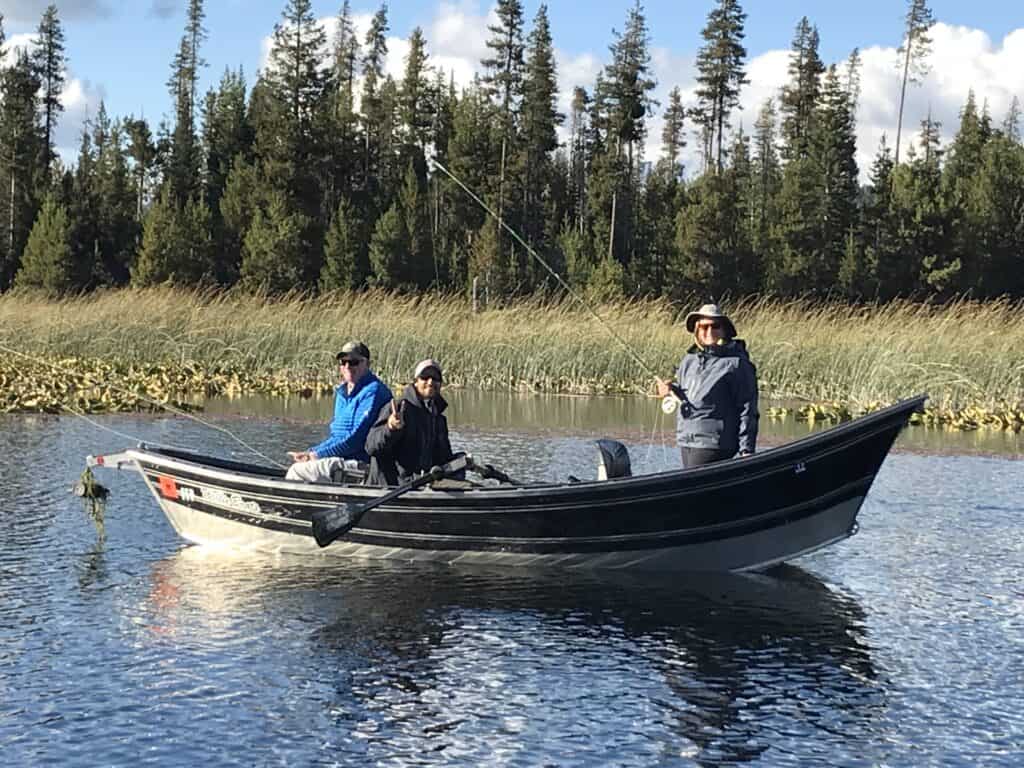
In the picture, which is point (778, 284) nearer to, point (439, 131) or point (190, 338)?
point (439, 131)

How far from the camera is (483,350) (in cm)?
2611

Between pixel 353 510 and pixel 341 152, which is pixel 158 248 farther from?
pixel 353 510

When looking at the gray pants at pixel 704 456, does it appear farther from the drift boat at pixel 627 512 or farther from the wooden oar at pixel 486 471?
the wooden oar at pixel 486 471

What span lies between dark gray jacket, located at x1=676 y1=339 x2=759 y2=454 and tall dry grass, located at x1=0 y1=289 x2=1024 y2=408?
12.5 m

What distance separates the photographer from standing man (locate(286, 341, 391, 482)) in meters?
11.3

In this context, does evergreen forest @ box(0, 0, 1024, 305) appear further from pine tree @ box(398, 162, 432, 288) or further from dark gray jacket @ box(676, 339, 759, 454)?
dark gray jacket @ box(676, 339, 759, 454)

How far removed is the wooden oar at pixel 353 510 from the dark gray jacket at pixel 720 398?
5.63ft

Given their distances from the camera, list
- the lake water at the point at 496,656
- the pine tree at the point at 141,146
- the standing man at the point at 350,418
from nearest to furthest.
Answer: the lake water at the point at 496,656 → the standing man at the point at 350,418 → the pine tree at the point at 141,146

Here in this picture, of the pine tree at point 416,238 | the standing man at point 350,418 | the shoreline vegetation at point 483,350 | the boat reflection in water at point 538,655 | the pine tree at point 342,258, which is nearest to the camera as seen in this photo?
the boat reflection in water at point 538,655

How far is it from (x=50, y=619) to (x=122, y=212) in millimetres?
49822

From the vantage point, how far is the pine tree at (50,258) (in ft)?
160

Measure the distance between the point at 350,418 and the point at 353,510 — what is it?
1106 mm

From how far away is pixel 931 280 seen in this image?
52969 millimetres

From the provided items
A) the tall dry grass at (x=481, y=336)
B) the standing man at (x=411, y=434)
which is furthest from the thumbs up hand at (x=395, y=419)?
the tall dry grass at (x=481, y=336)
